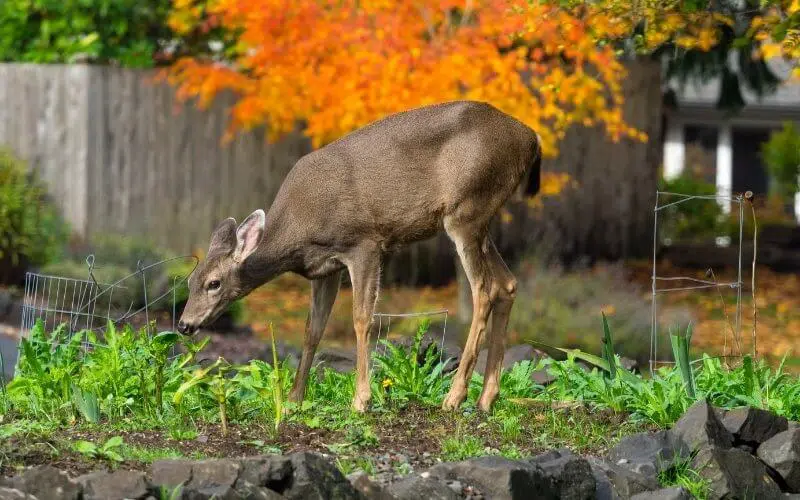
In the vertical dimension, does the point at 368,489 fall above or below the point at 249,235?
below

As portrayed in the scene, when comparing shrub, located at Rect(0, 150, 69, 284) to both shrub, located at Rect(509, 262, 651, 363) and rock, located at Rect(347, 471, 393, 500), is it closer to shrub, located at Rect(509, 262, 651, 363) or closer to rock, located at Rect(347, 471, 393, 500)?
shrub, located at Rect(509, 262, 651, 363)

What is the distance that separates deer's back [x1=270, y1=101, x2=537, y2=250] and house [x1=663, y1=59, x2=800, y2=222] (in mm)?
20181

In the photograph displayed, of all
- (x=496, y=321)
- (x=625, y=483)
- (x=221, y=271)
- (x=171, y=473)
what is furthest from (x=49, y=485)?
(x=496, y=321)

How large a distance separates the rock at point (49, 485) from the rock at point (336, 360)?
151 inches

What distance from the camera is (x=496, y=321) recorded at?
8008 millimetres

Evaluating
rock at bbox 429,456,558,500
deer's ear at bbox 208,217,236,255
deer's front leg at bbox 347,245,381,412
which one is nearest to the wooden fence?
deer's ear at bbox 208,217,236,255

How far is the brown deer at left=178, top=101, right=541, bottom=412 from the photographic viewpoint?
762cm

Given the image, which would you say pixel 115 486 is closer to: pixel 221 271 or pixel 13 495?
pixel 13 495

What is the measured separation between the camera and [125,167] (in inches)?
715

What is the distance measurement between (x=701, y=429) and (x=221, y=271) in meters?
2.79

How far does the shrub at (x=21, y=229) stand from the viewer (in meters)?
16.5

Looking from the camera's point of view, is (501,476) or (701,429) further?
(701,429)

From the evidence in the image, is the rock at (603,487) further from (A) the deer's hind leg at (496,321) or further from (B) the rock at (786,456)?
(A) the deer's hind leg at (496,321)

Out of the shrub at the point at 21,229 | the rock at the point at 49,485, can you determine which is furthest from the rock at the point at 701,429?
the shrub at the point at 21,229
